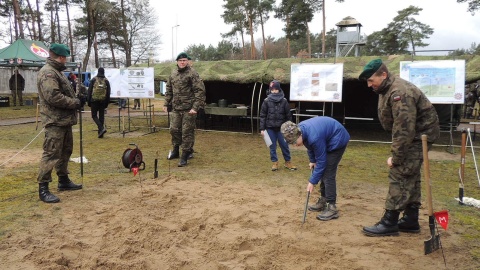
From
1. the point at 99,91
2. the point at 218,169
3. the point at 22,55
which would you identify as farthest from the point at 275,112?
the point at 22,55

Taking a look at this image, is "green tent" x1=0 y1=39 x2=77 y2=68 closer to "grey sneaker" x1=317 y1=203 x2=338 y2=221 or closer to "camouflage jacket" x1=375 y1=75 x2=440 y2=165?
"grey sneaker" x1=317 y1=203 x2=338 y2=221

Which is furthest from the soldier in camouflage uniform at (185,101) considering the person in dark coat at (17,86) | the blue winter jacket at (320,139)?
the person in dark coat at (17,86)

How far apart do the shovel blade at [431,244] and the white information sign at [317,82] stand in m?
6.69

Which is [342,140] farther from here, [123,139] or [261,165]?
[123,139]

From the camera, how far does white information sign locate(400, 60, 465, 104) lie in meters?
8.74

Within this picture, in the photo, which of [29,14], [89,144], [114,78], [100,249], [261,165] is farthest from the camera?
[29,14]

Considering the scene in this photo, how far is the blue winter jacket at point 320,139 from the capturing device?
156 inches

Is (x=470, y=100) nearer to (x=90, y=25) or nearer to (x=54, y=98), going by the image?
(x=54, y=98)

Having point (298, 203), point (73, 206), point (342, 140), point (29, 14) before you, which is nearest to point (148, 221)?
point (73, 206)

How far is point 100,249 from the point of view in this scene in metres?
3.56

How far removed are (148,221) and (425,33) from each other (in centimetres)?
3372

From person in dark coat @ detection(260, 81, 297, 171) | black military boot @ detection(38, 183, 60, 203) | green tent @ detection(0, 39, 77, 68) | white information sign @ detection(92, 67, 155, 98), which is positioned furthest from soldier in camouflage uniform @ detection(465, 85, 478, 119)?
green tent @ detection(0, 39, 77, 68)

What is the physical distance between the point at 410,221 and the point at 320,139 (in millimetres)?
1316

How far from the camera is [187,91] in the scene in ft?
24.2
